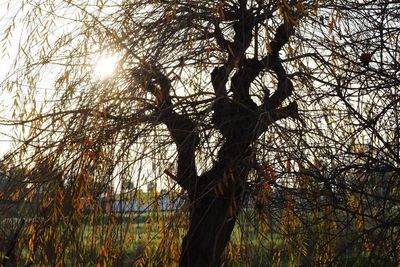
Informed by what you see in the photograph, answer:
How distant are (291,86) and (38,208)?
4.85 ft

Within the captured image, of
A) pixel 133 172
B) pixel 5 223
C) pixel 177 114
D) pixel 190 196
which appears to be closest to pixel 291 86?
pixel 177 114

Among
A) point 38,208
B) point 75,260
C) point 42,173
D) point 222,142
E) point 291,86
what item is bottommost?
point 75,260

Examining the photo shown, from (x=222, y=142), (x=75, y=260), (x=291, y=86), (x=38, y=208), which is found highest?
(x=291, y=86)

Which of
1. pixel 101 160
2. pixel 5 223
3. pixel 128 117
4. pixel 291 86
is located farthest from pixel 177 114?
pixel 5 223

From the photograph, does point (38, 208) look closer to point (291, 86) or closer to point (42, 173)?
point (42, 173)

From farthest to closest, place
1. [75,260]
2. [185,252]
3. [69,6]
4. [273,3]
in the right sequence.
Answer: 1. [185,252]
2. [69,6]
3. [273,3]
4. [75,260]

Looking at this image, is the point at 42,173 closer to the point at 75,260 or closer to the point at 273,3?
the point at 75,260

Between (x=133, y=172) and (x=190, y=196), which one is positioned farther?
(x=190, y=196)

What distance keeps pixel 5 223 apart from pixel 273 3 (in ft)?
5.66

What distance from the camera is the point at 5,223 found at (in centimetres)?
297

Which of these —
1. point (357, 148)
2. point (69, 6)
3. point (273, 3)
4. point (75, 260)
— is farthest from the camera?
point (357, 148)

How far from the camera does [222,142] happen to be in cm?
292

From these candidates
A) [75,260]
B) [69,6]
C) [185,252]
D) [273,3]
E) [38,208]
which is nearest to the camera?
[75,260]

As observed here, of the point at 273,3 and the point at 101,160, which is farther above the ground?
the point at 273,3
